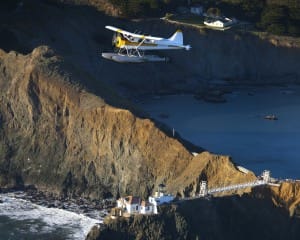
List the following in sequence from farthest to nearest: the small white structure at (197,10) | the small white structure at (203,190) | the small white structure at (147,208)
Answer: the small white structure at (197,10) < the small white structure at (203,190) < the small white structure at (147,208)

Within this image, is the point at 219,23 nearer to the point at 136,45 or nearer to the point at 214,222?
the point at 136,45

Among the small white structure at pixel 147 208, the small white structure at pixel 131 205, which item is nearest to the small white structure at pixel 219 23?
the small white structure at pixel 131 205

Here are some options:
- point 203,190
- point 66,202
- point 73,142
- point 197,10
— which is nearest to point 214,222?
point 203,190

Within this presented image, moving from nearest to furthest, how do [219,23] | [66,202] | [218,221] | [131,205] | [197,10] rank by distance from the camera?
[131,205] → [218,221] → [66,202] → [219,23] → [197,10]

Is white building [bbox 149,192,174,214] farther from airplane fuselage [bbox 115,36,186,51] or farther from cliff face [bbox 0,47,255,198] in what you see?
airplane fuselage [bbox 115,36,186,51]

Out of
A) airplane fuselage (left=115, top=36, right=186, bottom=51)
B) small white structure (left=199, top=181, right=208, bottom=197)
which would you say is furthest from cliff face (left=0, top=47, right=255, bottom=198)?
airplane fuselage (left=115, top=36, right=186, bottom=51)

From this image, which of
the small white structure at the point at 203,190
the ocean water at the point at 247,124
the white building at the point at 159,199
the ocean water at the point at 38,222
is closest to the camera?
the white building at the point at 159,199

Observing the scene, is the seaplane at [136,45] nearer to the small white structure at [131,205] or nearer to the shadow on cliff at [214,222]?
the shadow on cliff at [214,222]
